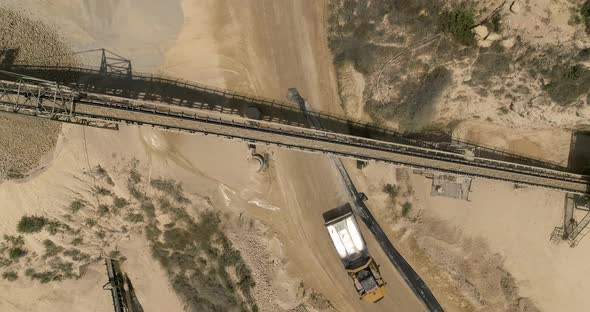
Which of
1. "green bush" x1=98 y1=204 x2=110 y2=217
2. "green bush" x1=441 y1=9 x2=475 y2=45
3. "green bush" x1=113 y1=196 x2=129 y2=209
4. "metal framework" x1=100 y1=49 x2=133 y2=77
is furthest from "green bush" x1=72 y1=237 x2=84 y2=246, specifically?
"green bush" x1=441 y1=9 x2=475 y2=45

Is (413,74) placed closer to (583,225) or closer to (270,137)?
(270,137)

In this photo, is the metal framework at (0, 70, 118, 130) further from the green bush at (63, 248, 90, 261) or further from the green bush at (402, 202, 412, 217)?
the green bush at (402, 202, 412, 217)

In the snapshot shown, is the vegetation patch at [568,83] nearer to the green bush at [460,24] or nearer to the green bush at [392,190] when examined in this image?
the green bush at [460,24]

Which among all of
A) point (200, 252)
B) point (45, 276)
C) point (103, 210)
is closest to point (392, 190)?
point (200, 252)

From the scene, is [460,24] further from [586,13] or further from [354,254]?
[354,254]

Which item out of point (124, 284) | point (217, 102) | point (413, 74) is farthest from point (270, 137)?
point (124, 284)

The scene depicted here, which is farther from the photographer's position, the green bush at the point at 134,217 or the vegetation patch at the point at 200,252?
the green bush at the point at 134,217

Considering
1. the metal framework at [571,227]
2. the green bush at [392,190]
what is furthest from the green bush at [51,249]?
the metal framework at [571,227]
